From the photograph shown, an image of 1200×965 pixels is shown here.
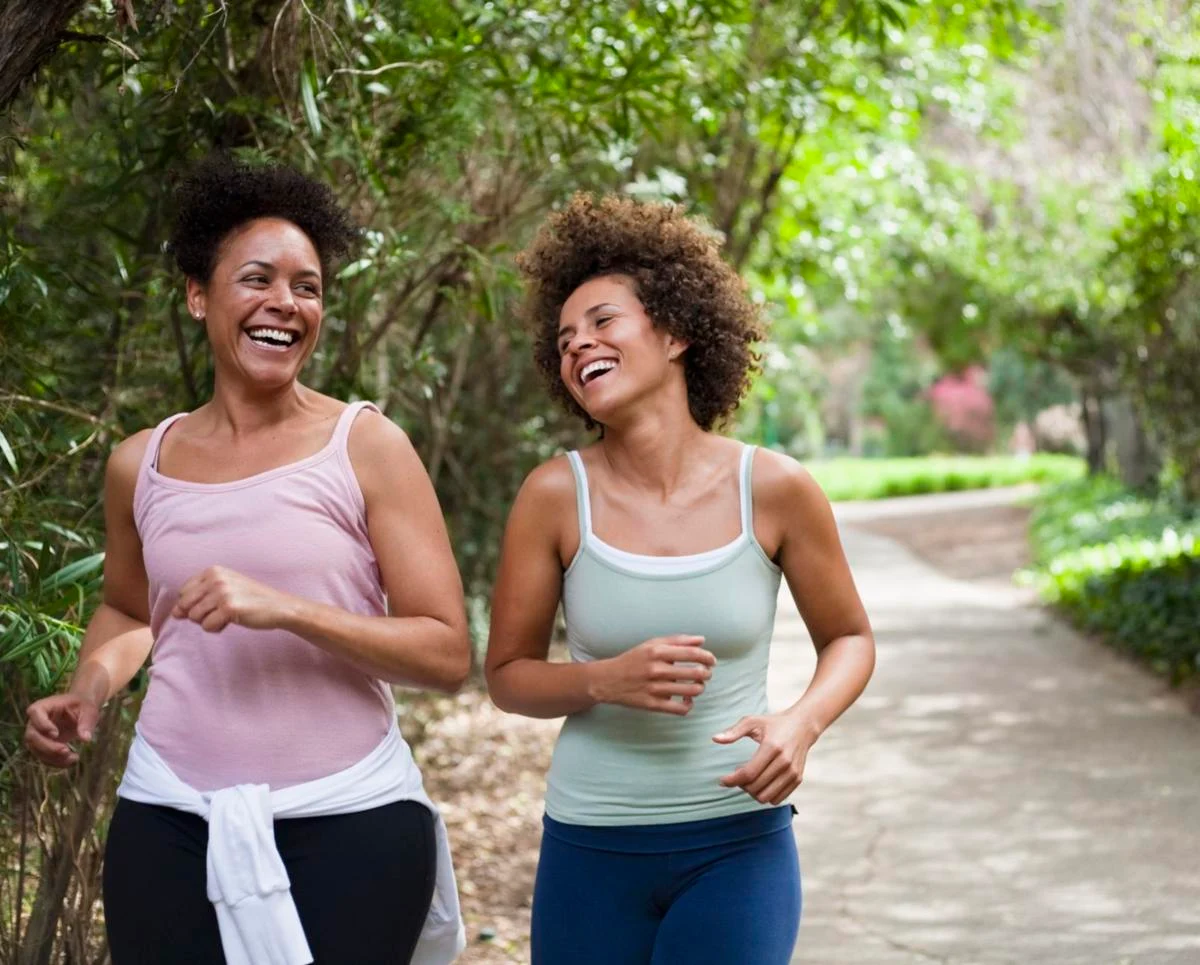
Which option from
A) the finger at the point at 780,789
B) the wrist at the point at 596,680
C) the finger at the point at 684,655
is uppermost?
the finger at the point at 684,655

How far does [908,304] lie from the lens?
27.0 meters

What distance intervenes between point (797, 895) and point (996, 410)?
41.5m

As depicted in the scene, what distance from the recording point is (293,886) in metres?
2.33

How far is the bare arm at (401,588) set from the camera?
7.54 ft

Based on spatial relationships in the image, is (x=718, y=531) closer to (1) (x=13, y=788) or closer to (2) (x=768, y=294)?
(1) (x=13, y=788)

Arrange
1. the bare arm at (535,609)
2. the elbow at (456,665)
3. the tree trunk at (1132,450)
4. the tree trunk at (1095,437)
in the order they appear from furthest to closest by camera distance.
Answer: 1. the tree trunk at (1095,437)
2. the tree trunk at (1132,450)
3. the bare arm at (535,609)
4. the elbow at (456,665)

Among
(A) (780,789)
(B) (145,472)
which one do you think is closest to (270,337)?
(B) (145,472)

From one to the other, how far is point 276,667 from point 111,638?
0.45 meters

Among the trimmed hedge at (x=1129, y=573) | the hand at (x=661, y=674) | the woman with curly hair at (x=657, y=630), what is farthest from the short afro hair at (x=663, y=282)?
the trimmed hedge at (x=1129, y=573)

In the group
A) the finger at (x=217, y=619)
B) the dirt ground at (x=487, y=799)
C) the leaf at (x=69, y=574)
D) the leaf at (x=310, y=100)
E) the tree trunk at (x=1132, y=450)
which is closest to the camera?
the finger at (x=217, y=619)

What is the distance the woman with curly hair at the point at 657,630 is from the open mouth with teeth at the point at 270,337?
1.56 feet

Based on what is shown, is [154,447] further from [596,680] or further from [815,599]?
[815,599]

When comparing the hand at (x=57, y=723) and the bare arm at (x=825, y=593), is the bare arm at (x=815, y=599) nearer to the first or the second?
the bare arm at (x=825, y=593)

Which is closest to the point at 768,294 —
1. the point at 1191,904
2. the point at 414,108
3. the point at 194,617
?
the point at 1191,904
